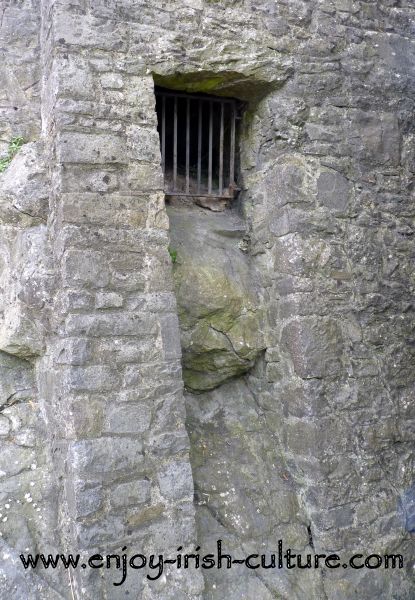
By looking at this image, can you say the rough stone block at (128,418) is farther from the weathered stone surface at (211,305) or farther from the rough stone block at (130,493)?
the weathered stone surface at (211,305)

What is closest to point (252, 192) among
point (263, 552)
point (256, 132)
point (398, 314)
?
point (256, 132)

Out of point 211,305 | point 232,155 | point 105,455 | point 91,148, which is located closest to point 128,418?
point 105,455

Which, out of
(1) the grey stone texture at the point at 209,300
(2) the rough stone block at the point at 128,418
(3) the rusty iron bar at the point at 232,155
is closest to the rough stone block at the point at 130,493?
(1) the grey stone texture at the point at 209,300

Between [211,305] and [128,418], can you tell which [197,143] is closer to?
[211,305]

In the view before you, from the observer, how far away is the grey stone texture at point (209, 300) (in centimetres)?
292

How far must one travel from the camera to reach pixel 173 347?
3055 millimetres

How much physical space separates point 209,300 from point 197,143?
3.79 ft

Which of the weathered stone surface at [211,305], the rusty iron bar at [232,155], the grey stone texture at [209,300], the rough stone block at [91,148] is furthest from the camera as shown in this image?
the rusty iron bar at [232,155]

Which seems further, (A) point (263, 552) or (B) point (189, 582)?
(A) point (263, 552)

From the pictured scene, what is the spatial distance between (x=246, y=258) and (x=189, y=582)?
1.93 m

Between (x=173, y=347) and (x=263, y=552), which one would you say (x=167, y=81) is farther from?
(x=263, y=552)

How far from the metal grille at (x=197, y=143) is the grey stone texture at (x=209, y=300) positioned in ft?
0.46

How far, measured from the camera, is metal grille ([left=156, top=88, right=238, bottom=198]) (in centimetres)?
369

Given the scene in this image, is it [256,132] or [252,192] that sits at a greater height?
[256,132]
